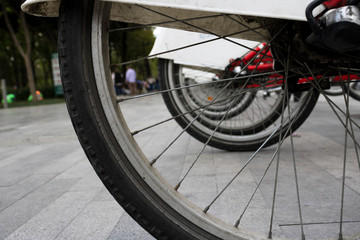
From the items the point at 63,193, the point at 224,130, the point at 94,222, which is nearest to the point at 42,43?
the point at 224,130

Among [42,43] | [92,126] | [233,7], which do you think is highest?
[233,7]

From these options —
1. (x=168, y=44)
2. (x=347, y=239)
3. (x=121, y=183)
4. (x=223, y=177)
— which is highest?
(x=168, y=44)

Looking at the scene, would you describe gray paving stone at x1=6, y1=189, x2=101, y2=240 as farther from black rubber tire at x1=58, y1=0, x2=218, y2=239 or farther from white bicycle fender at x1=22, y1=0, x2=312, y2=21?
white bicycle fender at x1=22, y1=0, x2=312, y2=21

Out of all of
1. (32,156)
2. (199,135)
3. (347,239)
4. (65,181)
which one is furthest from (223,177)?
(32,156)

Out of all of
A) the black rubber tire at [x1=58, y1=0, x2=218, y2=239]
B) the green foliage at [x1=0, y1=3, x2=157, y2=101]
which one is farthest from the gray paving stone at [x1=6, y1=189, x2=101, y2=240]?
the green foliage at [x1=0, y1=3, x2=157, y2=101]

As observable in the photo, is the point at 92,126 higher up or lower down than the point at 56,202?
higher up

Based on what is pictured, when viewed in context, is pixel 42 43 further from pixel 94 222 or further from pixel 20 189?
pixel 94 222

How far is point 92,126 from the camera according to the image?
4.39ft

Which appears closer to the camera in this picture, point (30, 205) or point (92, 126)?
point (92, 126)

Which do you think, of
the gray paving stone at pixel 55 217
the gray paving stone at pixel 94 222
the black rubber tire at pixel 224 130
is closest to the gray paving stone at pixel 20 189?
the gray paving stone at pixel 55 217

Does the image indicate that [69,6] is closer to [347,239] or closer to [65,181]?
[347,239]

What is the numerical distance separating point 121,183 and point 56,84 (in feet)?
74.1

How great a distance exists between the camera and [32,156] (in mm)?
4488

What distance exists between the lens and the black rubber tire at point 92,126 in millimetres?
1335
